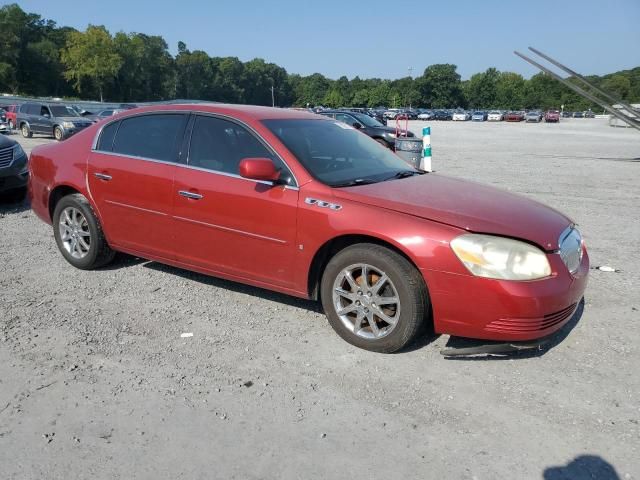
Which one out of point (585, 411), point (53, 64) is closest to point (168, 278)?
point (585, 411)

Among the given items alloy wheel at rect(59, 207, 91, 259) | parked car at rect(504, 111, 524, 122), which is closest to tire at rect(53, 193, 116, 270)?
alloy wheel at rect(59, 207, 91, 259)

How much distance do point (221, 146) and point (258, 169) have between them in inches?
27.4

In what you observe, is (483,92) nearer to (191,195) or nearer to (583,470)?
(191,195)

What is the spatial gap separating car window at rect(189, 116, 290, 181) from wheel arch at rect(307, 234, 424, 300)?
78cm

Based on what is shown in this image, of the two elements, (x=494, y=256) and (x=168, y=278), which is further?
(x=168, y=278)

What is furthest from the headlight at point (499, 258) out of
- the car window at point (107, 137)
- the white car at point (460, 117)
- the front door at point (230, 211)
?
the white car at point (460, 117)

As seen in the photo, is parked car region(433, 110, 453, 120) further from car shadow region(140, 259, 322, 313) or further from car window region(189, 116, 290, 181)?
car window region(189, 116, 290, 181)

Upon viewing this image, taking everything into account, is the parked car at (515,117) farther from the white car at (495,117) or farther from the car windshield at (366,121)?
the car windshield at (366,121)

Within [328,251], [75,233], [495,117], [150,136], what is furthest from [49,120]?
[495,117]

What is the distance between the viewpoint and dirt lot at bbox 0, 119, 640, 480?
102 inches

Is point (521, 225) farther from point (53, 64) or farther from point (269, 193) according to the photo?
point (53, 64)

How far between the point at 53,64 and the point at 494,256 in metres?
113

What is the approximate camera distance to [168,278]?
5090 mm

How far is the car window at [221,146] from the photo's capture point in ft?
13.7
